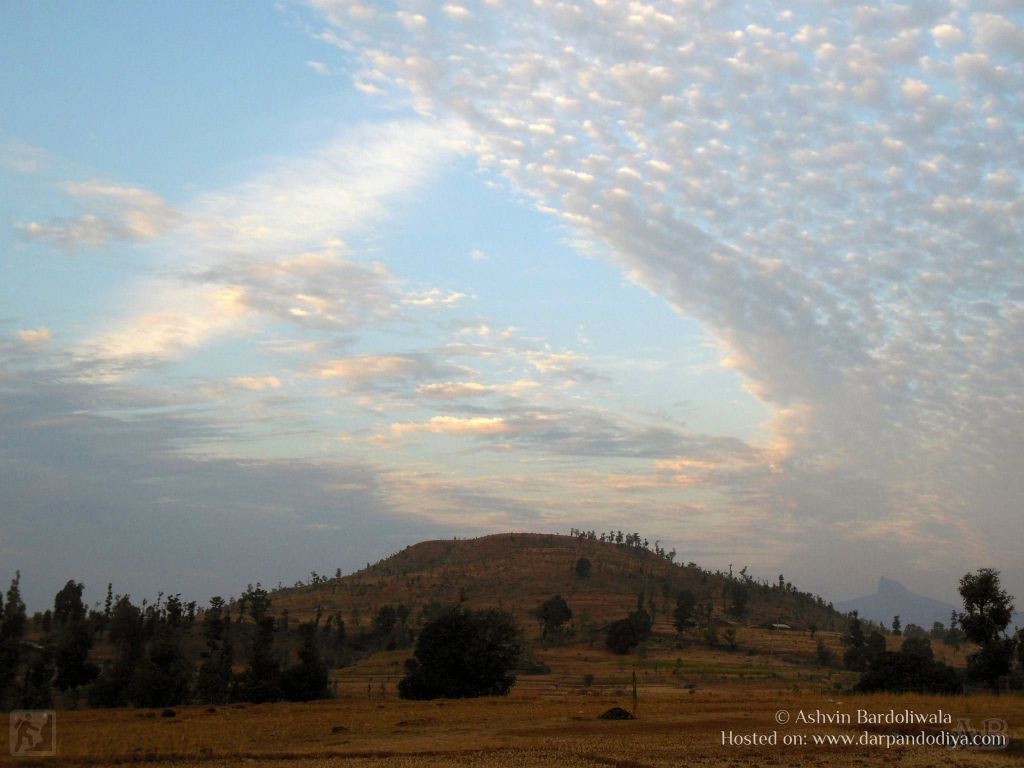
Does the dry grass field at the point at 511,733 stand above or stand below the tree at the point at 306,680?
above

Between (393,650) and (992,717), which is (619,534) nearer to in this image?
(393,650)

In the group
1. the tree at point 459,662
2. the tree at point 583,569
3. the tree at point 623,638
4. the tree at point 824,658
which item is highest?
the tree at point 583,569

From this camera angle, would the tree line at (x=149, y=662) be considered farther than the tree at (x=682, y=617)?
No

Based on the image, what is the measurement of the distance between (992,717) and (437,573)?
427ft

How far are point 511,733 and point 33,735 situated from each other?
18105 millimetres

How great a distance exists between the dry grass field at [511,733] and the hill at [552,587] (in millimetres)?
64323

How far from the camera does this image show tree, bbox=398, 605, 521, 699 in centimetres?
5806

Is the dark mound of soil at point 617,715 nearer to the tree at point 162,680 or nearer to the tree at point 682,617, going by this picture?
the tree at point 162,680

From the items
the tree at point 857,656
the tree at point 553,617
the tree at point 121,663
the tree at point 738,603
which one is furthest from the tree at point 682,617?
the tree at point 121,663

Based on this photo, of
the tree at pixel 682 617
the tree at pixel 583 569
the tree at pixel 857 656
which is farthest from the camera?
the tree at pixel 583 569

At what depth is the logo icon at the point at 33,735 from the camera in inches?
1116

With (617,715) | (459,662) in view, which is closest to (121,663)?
(459,662)

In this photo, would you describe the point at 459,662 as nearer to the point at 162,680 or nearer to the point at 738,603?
the point at 162,680

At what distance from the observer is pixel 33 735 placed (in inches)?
1246
